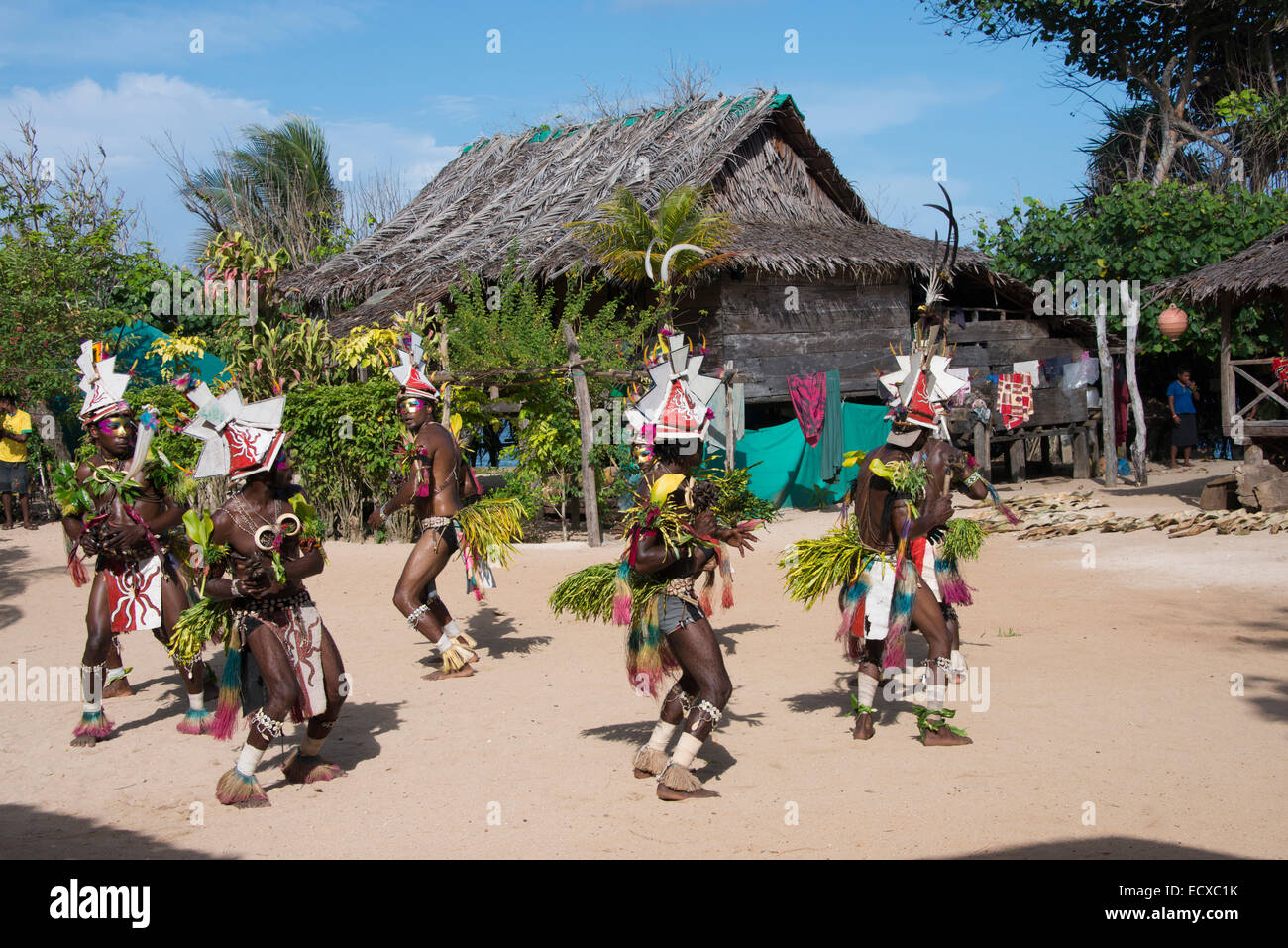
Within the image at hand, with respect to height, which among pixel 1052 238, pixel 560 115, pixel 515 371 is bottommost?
pixel 515 371

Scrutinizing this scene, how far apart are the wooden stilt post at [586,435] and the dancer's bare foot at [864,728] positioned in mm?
7673

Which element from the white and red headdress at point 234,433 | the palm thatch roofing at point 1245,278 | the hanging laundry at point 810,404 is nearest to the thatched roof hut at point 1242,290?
the palm thatch roofing at point 1245,278

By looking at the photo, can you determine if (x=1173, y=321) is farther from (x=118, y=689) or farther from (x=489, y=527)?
(x=118, y=689)

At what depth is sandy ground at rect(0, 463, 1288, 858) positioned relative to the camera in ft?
14.8

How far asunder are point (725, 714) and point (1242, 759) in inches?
105

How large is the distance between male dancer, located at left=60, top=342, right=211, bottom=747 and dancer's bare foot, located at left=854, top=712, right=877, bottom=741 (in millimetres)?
3767

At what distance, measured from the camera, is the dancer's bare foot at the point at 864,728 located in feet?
19.2

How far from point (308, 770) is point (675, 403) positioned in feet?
8.48

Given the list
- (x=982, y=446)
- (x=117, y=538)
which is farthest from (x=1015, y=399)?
(x=117, y=538)

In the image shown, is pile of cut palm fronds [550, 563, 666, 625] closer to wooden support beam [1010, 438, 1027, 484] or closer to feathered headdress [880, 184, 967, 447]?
feathered headdress [880, 184, 967, 447]

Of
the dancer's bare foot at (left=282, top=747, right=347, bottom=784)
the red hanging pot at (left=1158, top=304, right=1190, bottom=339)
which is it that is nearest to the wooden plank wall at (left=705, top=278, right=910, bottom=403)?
the red hanging pot at (left=1158, top=304, right=1190, bottom=339)

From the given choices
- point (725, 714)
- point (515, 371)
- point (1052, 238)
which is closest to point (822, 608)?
point (725, 714)
